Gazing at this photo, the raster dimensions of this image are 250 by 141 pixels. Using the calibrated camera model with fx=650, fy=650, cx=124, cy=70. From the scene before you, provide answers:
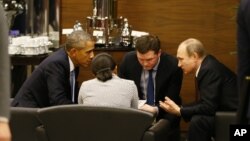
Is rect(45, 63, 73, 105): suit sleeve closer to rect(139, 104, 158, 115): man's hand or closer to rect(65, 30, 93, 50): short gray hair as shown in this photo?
rect(65, 30, 93, 50): short gray hair

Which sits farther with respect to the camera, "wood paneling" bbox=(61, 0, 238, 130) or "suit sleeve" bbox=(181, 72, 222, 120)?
"wood paneling" bbox=(61, 0, 238, 130)

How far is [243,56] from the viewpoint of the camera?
2520 mm

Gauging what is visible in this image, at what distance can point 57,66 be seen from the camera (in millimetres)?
4918

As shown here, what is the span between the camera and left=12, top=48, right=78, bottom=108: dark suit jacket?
192 inches

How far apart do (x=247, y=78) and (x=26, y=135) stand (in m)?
2.39

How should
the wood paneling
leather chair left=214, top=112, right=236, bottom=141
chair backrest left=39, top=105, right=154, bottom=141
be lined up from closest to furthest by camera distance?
chair backrest left=39, top=105, right=154, bottom=141 < leather chair left=214, top=112, right=236, bottom=141 < the wood paneling

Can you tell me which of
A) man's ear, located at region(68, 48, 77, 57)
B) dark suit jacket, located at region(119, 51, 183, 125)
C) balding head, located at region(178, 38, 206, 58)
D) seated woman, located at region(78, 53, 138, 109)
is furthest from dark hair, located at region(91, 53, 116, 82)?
balding head, located at region(178, 38, 206, 58)

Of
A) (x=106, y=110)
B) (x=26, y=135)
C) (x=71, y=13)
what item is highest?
(x=71, y=13)

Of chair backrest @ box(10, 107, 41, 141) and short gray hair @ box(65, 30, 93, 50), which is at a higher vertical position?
short gray hair @ box(65, 30, 93, 50)

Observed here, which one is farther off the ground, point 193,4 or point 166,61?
point 193,4

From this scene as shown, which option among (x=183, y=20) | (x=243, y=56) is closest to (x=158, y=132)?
(x=243, y=56)

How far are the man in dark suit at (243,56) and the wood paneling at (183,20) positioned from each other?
4174 mm

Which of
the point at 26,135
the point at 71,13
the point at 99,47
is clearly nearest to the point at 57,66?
the point at 26,135

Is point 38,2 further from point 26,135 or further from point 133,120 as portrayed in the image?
point 133,120
